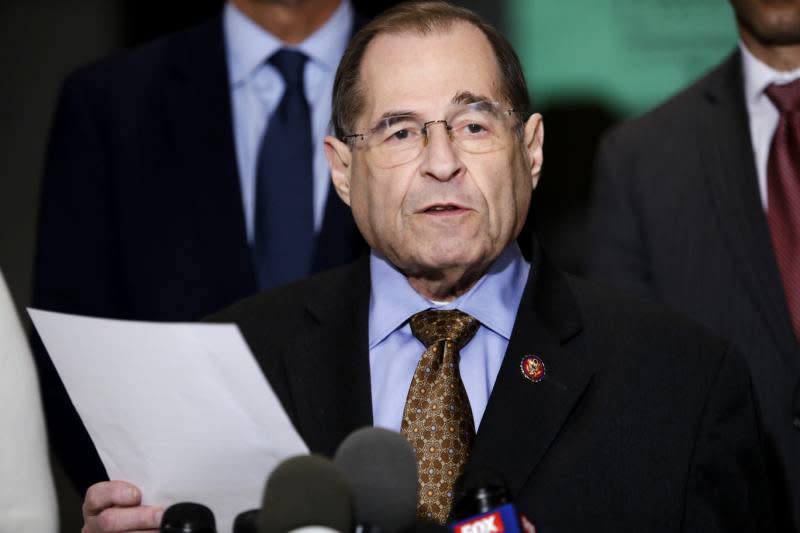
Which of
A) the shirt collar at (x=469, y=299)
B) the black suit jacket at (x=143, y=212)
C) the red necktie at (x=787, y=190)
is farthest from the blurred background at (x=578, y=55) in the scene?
the shirt collar at (x=469, y=299)

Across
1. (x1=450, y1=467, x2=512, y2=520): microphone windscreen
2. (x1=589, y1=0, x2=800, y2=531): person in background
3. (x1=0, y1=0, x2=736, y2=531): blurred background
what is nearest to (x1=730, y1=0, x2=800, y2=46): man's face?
(x1=589, y1=0, x2=800, y2=531): person in background

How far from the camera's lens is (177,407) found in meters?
1.67

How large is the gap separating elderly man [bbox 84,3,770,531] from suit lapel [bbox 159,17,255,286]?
23.5 inches

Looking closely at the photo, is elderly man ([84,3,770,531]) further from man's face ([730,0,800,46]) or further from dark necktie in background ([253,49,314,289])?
man's face ([730,0,800,46])

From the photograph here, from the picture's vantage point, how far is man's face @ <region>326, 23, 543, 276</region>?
7.04 ft

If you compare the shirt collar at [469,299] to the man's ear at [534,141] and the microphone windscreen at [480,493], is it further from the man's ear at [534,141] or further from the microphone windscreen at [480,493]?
the microphone windscreen at [480,493]

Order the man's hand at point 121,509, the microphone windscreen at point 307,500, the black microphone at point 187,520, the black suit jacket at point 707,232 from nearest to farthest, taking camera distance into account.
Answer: the microphone windscreen at point 307,500, the black microphone at point 187,520, the man's hand at point 121,509, the black suit jacket at point 707,232

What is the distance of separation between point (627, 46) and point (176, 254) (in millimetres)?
1433

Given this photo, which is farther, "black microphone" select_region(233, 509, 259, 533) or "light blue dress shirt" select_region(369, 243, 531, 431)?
"light blue dress shirt" select_region(369, 243, 531, 431)

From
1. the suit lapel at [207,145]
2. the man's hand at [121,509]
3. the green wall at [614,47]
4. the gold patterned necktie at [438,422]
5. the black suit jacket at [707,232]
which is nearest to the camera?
the man's hand at [121,509]

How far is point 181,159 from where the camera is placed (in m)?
3.00

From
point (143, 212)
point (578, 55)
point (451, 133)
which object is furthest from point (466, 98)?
point (578, 55)

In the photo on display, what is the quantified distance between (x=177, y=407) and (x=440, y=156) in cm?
70

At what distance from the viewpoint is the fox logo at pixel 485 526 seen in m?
1.46
